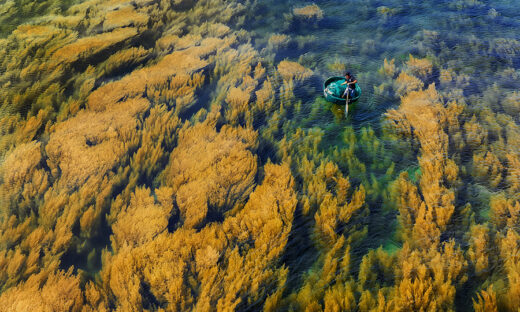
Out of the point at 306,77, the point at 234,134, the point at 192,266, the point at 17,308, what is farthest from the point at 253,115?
the point at 17,308

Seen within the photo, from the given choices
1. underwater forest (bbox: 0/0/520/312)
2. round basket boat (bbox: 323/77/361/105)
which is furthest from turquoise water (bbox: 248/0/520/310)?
round basket boat (bbox: 323/77/361/105)

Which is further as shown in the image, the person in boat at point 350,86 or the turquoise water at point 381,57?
the person in boat at point 350,86

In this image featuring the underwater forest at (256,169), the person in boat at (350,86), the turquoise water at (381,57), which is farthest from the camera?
the person in boat at (350,86)

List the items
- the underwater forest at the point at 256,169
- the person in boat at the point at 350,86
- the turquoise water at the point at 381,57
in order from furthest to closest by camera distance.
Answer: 1. the person in boat at the point at 350,86
2. the turquoise water at the point at 381,57
3. the underwater forest at the point at 256,169

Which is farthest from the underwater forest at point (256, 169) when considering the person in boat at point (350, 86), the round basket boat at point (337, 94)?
the person in boat at point (350, 86)

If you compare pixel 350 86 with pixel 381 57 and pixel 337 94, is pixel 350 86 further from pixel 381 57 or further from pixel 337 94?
pixel 381 57

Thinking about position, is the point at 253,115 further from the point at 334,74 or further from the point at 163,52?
the point at 163,52

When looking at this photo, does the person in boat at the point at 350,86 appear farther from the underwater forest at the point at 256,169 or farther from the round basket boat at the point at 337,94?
the underwater forest at the point at 256,169

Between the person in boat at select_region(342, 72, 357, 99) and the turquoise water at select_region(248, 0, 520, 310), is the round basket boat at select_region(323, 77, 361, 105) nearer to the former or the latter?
the person in boat at select_region(342, 72, 357, 99)

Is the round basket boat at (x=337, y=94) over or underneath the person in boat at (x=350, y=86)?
underneath
